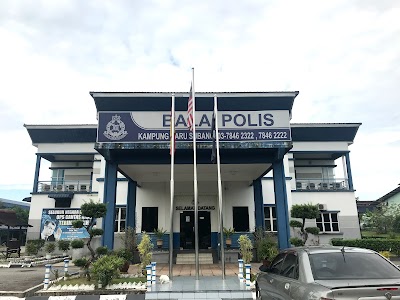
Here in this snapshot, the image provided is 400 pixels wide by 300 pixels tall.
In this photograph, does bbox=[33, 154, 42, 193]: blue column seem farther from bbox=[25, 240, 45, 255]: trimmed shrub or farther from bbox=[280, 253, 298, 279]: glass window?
bbox=[280, 253, 298, 279]: glass window

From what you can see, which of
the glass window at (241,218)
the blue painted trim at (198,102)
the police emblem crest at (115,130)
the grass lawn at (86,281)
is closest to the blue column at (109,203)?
the police emblem crest at (115,130)

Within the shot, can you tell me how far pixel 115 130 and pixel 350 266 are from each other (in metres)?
10.1

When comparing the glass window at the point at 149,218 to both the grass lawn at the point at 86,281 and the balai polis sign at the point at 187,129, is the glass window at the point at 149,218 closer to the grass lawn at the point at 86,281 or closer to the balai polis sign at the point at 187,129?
the balai polis sign at the point at 187,129

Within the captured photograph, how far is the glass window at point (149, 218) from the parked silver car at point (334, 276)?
47.5 ft

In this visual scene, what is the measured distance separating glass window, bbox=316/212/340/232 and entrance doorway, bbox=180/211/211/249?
284 inches

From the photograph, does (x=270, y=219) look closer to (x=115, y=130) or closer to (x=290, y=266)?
(x=115, y=130)

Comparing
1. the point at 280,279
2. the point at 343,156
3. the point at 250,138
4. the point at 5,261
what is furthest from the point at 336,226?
the point at 5,261

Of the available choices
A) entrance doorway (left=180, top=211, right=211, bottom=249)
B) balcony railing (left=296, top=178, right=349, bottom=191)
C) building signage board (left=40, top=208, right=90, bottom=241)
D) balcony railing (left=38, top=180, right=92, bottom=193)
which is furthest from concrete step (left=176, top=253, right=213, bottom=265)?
balcony railing (left=38, top=180, right=92, bottom=193)

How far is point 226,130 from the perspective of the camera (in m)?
12.9

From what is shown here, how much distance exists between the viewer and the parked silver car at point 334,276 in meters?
3.84

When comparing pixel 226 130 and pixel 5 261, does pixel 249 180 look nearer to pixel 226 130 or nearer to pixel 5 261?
pixel 226 130

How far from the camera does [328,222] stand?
20.5 metres

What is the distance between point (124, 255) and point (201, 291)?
14.6 feet

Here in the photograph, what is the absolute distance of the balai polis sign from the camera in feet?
41.6
